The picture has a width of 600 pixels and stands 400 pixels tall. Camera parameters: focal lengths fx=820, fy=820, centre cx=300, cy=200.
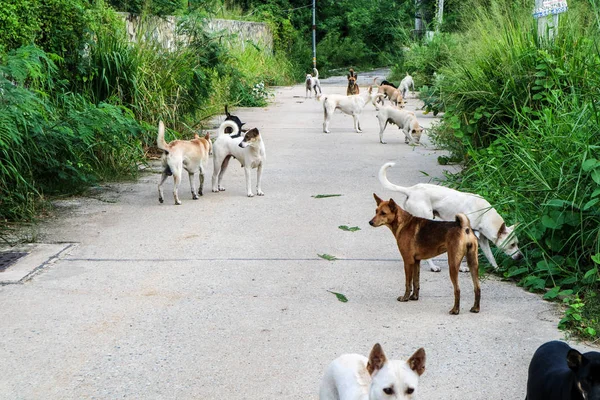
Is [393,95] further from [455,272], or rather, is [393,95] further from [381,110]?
[455,272]

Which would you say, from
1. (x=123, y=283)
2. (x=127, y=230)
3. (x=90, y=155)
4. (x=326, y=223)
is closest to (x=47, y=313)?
(x=123, y=283)

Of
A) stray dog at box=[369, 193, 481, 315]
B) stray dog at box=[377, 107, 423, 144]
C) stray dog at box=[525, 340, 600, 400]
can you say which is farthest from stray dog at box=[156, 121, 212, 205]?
stray dog at box=[525, 340, 600, 400]

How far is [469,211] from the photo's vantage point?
736 cm

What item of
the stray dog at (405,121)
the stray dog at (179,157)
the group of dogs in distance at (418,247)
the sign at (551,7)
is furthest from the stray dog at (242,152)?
the stray dog at (405,121)

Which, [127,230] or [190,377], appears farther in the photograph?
[127,230]

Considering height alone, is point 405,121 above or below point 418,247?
below

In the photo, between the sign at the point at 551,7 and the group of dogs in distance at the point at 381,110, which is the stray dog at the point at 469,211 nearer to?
the sign at the point at 551,7

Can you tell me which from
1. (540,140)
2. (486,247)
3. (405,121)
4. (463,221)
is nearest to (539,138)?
(540,140)

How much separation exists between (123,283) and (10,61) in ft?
11.2

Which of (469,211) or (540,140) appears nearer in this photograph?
(469,211)

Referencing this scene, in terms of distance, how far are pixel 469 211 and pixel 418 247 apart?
1.21 metres

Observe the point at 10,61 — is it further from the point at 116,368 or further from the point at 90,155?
the point at 116,368

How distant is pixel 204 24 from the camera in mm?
16875

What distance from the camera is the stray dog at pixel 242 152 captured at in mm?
10602
